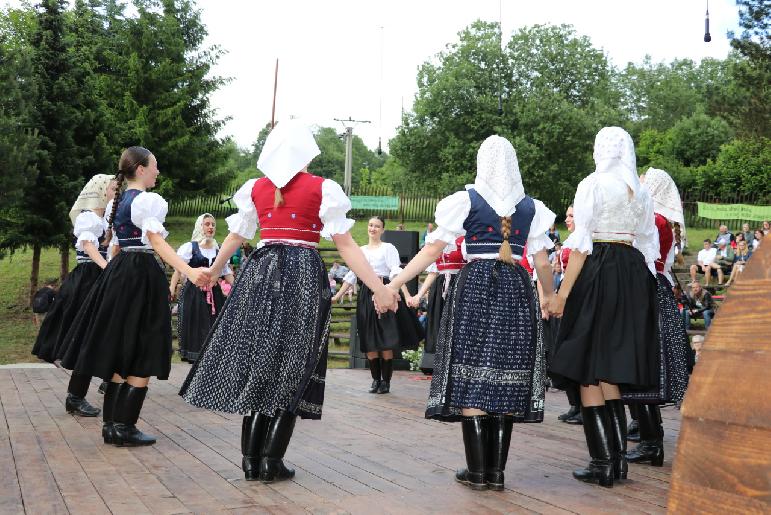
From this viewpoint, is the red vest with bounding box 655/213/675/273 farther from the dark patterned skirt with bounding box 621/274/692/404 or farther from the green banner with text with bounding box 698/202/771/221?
the green banner with text with bounding box 698/202/771/221

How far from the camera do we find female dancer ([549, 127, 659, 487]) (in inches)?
159

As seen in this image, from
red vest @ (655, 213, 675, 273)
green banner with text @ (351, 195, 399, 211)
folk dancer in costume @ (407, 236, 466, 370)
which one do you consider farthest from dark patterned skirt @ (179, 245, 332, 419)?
green banner with text @ (351, 195, 399, 211)

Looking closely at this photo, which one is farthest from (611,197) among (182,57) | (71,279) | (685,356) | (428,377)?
(182,57)

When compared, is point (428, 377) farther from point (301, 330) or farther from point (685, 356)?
point (301, 330)

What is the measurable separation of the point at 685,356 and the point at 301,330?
213cm

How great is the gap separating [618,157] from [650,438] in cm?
157

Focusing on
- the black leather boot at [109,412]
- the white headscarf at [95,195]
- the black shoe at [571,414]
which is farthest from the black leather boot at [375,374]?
the black leather boot at [109,412]

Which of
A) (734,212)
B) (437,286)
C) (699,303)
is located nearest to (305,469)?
(437,286)

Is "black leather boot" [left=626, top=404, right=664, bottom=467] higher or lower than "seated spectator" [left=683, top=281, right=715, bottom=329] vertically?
lower

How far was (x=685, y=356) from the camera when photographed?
4.66 meters

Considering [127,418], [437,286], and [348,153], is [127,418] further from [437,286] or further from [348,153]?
[348,153]

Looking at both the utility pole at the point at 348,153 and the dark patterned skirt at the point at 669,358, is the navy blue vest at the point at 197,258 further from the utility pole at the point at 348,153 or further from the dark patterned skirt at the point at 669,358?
the utility pole at the point at 348,153

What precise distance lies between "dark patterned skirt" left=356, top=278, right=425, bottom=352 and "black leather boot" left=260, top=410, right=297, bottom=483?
165 inches

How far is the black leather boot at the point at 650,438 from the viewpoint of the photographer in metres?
4.61
